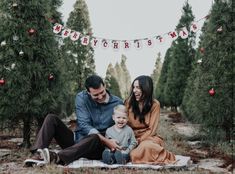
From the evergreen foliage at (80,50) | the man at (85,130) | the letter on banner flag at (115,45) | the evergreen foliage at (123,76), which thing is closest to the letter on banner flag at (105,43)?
the letter on banner flag at (115,45)

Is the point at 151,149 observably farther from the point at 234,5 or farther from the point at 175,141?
the point at 234,5

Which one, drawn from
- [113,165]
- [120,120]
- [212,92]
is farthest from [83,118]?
[212,92]

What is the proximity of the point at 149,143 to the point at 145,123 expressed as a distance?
1.37 ft

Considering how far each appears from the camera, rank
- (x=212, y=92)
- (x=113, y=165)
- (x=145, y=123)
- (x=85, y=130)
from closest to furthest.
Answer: (x=113, y=165), (x=85, y=130), (x=145, y=123), (x=212, y=92)

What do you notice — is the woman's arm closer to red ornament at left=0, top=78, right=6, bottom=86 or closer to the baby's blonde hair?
the baby's blonde hair

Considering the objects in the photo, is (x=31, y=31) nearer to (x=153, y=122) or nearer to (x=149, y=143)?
(x=153, y=122)

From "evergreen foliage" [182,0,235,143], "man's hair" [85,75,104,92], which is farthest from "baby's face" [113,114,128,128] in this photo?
"evergreen foliage" [182,0,235,143]

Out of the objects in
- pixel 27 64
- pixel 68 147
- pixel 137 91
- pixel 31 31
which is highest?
pixel 31 31

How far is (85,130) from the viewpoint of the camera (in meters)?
6.21

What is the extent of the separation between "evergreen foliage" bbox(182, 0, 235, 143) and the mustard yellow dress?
2.53 metres

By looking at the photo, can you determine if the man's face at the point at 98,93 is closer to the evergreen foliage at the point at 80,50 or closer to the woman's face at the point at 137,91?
the woman's face at the point at 137,91

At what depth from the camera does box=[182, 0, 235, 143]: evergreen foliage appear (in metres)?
8.52

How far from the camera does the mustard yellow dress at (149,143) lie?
6090 millimetres

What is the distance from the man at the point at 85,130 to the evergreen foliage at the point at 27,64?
165 centimetres
